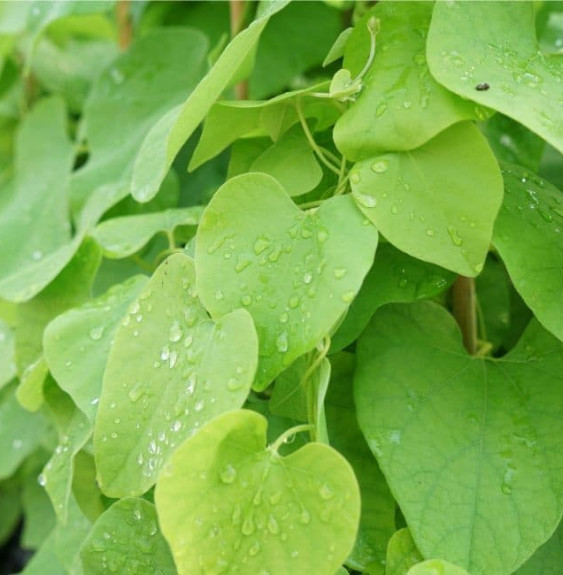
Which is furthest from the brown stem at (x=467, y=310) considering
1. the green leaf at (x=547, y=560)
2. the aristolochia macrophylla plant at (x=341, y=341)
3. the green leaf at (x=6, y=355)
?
the green leaf at (x=6, y=355)

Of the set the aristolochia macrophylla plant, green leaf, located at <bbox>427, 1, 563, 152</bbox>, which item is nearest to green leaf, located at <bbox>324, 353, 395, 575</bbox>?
the aristolochia macrophylla plant

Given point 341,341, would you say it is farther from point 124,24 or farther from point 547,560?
point 124,24

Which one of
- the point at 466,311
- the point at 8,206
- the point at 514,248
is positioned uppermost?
the point at 514,248

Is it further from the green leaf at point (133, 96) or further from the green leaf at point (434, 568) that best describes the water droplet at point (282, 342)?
the green leaf at point (133, 96)

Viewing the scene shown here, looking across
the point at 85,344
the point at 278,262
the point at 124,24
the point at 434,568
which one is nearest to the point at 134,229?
the point at 85,344

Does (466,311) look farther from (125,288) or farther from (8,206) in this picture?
(8,206)

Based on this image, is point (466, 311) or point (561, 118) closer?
point (561, 118)

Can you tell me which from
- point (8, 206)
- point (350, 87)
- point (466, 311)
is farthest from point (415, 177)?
point (8, 206)
